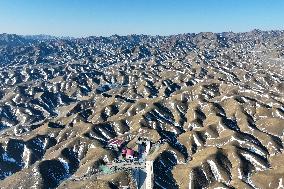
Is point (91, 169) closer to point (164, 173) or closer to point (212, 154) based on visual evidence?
point (164, 173)

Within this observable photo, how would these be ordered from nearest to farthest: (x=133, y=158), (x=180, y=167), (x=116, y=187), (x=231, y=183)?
(x=133, y=158) → (x=116, y=187) → (x=231, y=183) → (x=180, y=167)

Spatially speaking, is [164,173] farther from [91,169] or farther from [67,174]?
[67,174]

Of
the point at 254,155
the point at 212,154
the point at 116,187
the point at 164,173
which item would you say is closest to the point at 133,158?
the point at 116,187

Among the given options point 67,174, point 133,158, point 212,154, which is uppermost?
point 133,158

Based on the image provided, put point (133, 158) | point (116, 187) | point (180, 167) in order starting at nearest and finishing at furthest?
point (133, 158) < point (116, 187) < point (180, 167)

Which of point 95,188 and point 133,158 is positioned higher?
point 133,158

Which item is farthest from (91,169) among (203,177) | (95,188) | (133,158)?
(133,158)

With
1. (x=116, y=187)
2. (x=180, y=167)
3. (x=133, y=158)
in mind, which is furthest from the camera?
(x=180, y=167)

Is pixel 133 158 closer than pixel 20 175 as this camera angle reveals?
Yes

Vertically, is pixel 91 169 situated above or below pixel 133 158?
below
